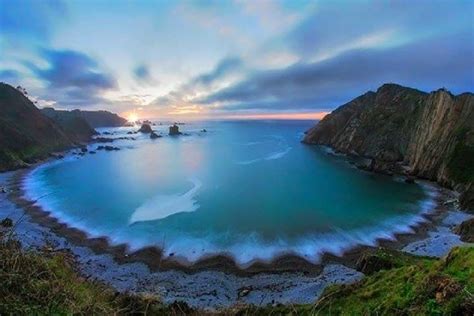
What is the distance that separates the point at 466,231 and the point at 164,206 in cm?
3655

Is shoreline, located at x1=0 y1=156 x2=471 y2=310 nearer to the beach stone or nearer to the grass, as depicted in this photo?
the beach stone

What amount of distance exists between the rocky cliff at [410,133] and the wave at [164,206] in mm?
37163

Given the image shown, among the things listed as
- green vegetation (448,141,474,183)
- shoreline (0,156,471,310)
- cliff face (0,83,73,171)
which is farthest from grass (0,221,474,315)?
cliff face (0,83,73,171)

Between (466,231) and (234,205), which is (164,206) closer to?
(234,205)

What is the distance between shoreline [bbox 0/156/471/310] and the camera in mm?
24031

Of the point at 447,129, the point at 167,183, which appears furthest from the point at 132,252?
the point at 447,129

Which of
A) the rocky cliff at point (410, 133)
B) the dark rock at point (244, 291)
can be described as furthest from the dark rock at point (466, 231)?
the dark rock at point (244, 291)

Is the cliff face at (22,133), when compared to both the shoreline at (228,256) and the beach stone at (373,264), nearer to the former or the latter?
the shoreline at (228,256)

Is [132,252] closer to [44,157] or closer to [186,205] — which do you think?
[186,205]

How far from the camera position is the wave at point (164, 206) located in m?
43.4

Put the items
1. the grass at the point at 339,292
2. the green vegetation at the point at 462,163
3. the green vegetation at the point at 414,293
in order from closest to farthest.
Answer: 1. the grass at the point at 339,292
2. the green vegetation at the point at 414,293
3. the green vegetation at the point at 462,163

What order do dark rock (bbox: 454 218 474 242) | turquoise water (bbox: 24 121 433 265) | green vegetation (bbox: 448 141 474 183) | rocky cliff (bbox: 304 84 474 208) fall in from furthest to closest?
rocky cliff (bbox: 304 84 474 208), green vegetation (bbox: 448 141 474 183), turquoise water (bbox: 24 121 433 265), dark rock (bbox: 454 218 474 242)

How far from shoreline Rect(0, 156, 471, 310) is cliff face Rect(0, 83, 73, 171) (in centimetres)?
5698

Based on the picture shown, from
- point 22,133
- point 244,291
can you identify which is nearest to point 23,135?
point 22,133
